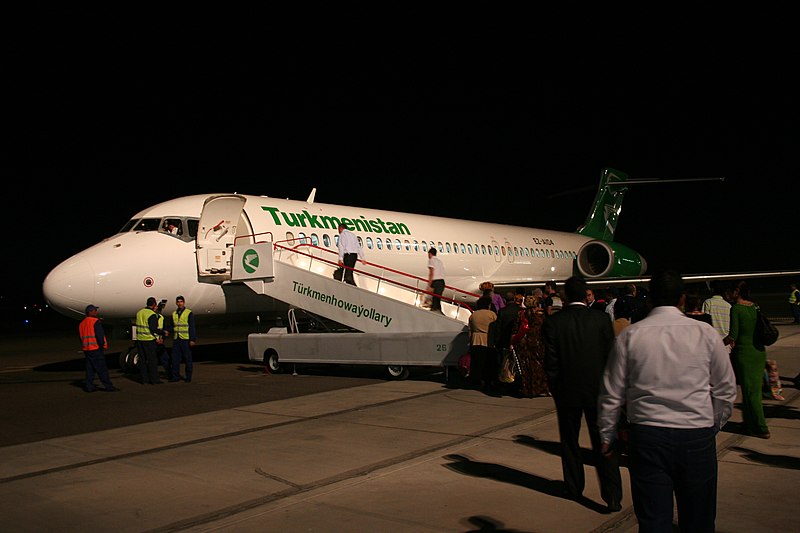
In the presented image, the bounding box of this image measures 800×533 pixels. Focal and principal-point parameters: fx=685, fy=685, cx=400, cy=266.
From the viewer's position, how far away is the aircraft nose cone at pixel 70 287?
482 inches

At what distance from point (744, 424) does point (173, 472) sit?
5797 millimetres

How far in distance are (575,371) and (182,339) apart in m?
8.96

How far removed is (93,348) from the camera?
36.0 ft

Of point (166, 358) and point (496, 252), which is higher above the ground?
point (496, 252)

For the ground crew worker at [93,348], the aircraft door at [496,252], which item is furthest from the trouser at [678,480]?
the aircraft door at [496,252]

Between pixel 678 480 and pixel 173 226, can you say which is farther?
pixel 173 226

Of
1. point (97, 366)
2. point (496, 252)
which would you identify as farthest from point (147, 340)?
point (496, 252)

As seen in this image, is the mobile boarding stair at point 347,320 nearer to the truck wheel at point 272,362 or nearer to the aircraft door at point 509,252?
the truck wheel at point 272,362

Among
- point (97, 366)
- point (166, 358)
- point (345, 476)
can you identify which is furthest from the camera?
point (166, 358)

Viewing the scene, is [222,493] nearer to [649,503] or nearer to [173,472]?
[173,472]

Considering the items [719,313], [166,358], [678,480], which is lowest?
[166,358]

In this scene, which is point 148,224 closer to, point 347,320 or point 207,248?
point 207,248

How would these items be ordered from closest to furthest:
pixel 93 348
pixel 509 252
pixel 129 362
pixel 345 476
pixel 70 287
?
pixel 345 476 → pixel 93 348 → pixel 70 287 → pixel 129 362 → pixel 509 252

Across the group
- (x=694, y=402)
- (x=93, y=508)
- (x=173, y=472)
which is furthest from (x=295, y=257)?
(x=694, y=402)
